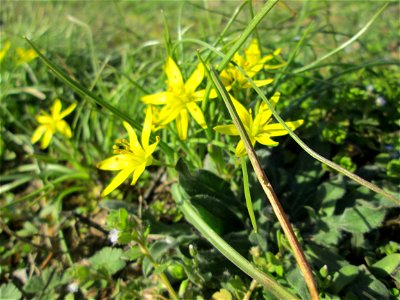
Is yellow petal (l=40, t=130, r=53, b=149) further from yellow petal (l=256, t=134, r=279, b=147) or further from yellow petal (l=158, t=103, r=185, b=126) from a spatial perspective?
yellow petal (l=256, t=134, r=279, b=147)

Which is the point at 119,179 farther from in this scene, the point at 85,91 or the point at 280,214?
the point at 280,214

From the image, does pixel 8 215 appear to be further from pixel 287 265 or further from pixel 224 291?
pixel 287 265

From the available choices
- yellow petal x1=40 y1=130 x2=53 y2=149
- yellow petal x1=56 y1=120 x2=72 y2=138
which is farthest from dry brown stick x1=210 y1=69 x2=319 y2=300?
yellow petal x1=40 y1=130 x2=53 y2=149

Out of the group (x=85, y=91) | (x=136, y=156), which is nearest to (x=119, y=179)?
(x=136, y=156)

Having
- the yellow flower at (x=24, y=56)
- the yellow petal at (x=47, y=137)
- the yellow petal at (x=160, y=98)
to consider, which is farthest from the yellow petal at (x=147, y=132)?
the yellow flower at (x=24, y=56)

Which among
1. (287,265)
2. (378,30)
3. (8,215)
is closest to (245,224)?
(287,265)

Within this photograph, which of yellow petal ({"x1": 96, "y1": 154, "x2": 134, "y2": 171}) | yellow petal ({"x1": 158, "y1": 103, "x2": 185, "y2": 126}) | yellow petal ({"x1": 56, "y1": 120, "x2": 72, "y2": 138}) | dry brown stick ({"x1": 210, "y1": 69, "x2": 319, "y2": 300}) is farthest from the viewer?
yellow petal ({"x1": 56, "y1": 120, "x2": 72, "y2": 138})

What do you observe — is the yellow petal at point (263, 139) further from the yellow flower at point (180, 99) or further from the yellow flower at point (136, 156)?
the yellow flower at point (136, 156)
